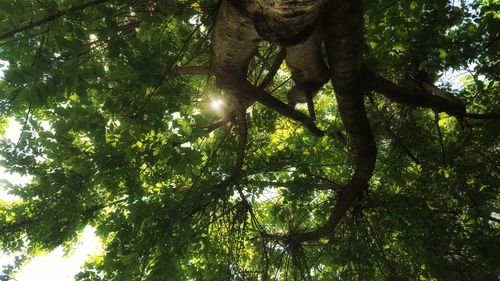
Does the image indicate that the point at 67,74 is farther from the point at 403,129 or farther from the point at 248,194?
the point at 403,129

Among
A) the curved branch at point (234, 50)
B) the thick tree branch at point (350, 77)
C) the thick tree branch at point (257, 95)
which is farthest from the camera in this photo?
the thick tree branch at point (257, 95)

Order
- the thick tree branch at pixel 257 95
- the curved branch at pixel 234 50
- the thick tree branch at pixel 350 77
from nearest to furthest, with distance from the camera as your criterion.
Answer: the curved branch at pixel 234 50 → the thick tree branch at pixel 350 77 → the thick tree branch at pixel 257 95

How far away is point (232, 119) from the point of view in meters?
3.93

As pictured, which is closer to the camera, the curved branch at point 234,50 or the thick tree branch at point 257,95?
the curved branch at point 234,50

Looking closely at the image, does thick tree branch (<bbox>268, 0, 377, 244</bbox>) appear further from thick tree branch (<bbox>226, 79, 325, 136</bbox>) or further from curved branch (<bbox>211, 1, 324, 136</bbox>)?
curved branch (<bbox>211, 1, 324, 136</bbox>)

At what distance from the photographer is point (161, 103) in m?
2.62

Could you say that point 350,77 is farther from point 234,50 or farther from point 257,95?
point 234,50

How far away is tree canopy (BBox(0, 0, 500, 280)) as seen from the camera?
6.72 feet

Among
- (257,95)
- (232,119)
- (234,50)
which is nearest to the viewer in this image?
(234,50)

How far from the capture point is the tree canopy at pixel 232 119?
2.05 meters

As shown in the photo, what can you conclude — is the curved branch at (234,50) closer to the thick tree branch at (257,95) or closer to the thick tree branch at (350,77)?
the thick tree branch at (257,95)

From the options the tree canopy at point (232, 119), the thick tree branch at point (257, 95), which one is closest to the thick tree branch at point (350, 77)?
the tree canopy at point (232, 119)

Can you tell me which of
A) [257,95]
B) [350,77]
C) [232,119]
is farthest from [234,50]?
[232,119]

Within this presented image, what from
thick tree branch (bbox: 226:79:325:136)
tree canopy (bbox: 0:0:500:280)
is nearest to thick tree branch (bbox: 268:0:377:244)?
tree canopy (bbox: 0:0:500:280)
